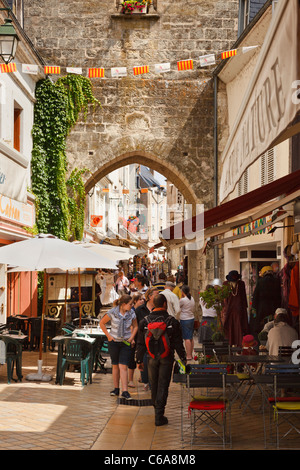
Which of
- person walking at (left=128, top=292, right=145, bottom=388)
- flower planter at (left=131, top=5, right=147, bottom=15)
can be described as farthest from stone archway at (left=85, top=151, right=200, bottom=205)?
person walking at (left=128, top=292, right=145, bottom=388)

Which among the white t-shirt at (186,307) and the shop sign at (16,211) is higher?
the shop sign at (16,211)

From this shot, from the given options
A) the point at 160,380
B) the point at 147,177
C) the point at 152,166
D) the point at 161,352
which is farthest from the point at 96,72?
the point at 147,177

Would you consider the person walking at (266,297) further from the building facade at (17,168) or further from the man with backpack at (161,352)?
the building facade at (17,168)

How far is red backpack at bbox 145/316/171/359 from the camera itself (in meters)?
7.26

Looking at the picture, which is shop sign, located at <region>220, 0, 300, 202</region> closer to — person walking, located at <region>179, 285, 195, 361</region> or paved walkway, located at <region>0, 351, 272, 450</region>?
paved walkway, located at <region>0, 351, 272, 450</region>

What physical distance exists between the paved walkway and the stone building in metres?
10.5

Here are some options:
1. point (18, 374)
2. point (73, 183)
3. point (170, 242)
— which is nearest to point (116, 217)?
point (73, 183)

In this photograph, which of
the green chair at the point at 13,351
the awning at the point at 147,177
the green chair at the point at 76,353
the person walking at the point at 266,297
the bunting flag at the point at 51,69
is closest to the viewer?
the green chair at the point at 76,353

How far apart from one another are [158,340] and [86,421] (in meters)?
1.11

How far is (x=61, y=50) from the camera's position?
1931cm

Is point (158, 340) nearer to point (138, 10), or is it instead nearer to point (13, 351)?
point (13, 351)

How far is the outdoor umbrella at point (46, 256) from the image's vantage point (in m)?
9.95

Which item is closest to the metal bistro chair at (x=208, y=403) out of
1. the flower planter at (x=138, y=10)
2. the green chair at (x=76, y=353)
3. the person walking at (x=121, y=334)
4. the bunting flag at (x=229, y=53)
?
the person walking at (x=121, y=334)

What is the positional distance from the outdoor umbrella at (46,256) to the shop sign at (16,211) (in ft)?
8.74
